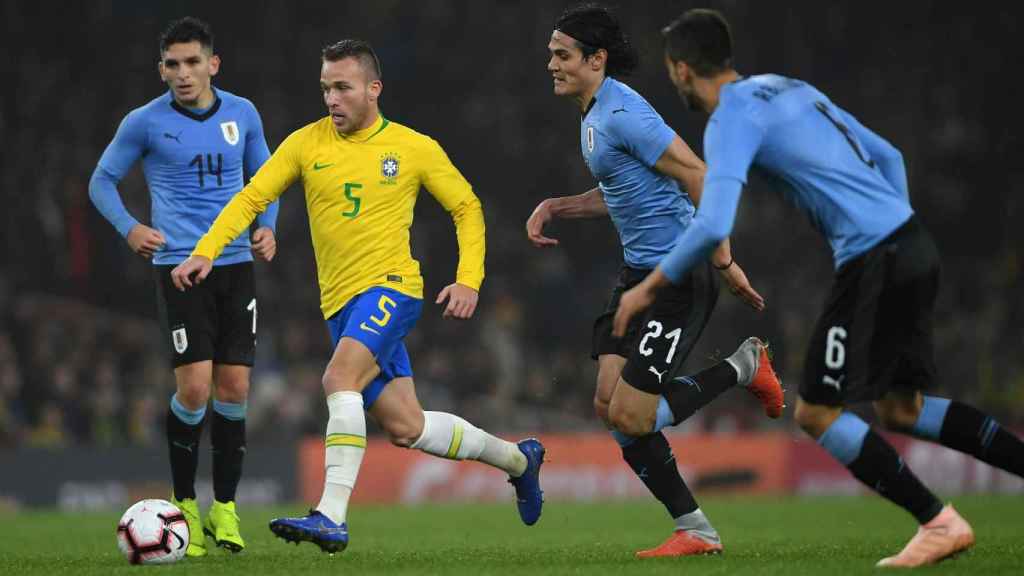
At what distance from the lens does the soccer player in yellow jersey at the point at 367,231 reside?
676 centimetres

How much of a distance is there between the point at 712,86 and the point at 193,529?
352 cm

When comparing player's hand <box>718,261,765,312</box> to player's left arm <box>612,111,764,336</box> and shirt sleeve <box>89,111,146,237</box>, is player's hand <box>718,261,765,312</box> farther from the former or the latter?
shirt sleeve <box>89,111,146,237</box>

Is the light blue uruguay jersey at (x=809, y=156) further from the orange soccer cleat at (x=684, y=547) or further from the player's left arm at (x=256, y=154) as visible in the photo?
the player's left arm at (x=256, y=154)

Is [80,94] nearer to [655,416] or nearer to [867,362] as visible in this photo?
[655,416]

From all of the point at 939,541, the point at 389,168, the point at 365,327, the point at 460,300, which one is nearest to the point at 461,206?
the point at 389,168

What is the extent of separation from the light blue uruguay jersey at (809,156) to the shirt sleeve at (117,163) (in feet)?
11.3

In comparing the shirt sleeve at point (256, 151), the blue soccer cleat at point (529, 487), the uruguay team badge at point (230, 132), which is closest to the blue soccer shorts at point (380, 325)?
the blue soccer cleat at point (529, 487)

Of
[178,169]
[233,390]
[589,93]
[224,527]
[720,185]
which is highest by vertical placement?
[589,93]

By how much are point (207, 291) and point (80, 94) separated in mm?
11406

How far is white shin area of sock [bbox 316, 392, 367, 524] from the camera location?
6.53 meters

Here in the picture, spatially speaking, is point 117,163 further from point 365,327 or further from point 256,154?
point 365,327

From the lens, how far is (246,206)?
6.82 meters

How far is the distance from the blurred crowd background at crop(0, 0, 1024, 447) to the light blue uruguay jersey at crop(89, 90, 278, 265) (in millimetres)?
7788

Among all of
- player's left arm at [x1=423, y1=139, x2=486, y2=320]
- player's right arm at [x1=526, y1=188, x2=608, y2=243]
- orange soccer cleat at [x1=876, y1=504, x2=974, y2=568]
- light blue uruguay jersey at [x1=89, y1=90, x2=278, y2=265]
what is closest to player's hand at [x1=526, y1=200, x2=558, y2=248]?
player's right arm at [x1=526, y1=188, x2=608, y2=243]
